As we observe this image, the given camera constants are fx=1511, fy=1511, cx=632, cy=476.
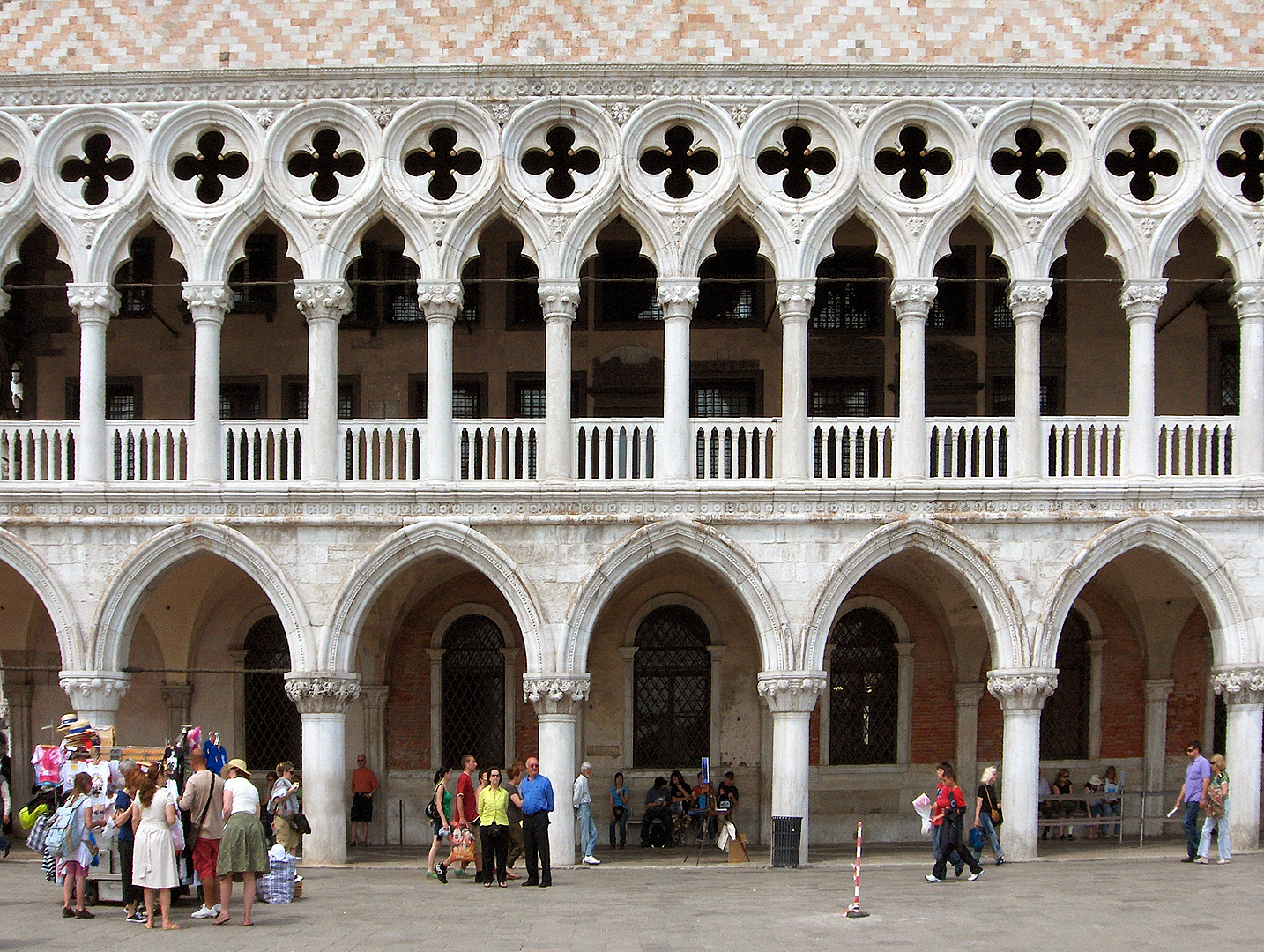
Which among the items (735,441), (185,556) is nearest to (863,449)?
(735,441)

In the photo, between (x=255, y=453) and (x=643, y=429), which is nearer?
(x=643, y=429)

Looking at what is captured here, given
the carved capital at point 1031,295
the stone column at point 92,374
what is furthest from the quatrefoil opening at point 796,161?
the stone column at point 92,374

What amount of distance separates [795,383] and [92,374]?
346 inches

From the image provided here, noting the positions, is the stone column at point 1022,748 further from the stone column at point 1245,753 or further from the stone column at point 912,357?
the stone column at point 912,357

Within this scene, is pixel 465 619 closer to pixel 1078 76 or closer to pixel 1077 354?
pixel 1077 354

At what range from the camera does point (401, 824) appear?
70.9 ft

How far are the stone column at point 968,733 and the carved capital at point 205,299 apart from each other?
11.4 m

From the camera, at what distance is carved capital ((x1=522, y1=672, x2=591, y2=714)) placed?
1833 cm

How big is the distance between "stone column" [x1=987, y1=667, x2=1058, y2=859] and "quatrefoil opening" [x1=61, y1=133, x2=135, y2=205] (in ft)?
41.7

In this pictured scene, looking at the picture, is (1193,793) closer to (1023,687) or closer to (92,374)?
(1023,687)

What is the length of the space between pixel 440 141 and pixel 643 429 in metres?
4.49

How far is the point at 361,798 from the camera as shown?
69.0 ft

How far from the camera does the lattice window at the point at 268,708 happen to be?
2195 cm

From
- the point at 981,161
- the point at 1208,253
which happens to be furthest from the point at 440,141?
the point at 1208,253
